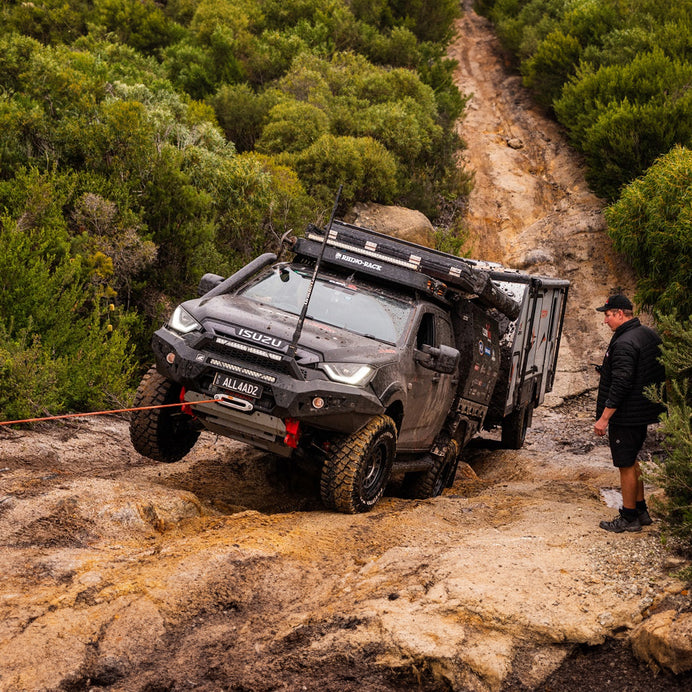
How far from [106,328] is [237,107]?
563 inches

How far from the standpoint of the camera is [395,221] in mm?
22547

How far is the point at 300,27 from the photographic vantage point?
30.6 metres

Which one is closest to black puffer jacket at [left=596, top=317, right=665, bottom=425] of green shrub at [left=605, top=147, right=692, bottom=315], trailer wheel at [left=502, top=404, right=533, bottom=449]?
trailer wheel at [left=502, top=404, right=533, bottom=449]

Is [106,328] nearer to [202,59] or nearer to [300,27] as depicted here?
[202,59]

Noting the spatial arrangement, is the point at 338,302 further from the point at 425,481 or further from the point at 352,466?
the point at 425,481

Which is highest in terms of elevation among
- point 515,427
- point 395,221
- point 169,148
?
point 169,148

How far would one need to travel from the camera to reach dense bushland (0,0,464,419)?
11.0m

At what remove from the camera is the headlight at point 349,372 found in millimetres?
7055

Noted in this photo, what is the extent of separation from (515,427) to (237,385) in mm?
7392

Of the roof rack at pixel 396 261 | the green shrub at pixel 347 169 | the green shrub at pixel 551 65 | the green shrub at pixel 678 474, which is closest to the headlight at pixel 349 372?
the roof rack at pixel 396 261

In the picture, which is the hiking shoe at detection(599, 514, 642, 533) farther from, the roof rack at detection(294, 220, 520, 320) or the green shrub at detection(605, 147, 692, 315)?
the green shrub at detection(605, 147, 692, 315)

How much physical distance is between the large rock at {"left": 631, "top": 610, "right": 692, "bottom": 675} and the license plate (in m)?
3.31

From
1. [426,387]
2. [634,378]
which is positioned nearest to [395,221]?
[426,387]

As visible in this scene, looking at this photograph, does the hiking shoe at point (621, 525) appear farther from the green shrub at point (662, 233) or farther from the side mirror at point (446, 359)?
the green shrub at point (662, 233)
